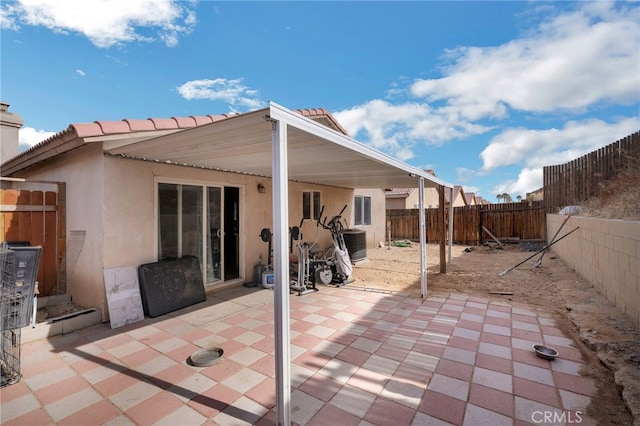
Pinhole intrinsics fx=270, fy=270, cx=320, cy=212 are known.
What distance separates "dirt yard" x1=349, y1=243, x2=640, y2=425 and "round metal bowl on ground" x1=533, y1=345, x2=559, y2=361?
0.29m

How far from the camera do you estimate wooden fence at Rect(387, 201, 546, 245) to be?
42.1ft

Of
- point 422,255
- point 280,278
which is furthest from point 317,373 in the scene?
point 422,255

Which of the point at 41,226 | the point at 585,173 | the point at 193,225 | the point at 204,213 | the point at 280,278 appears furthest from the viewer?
the point at 585,173

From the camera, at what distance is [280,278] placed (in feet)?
6.70

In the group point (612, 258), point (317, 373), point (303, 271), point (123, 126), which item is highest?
point (123, 126)

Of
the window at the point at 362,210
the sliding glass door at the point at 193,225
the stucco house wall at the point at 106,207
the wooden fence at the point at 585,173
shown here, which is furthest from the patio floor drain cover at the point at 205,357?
the wooden fence at the point at 585,173

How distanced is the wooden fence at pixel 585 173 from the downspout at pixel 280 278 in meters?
9.90

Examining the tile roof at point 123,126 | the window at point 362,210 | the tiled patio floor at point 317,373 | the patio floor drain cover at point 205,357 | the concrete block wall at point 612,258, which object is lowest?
the tiled patio floor at point 317,373

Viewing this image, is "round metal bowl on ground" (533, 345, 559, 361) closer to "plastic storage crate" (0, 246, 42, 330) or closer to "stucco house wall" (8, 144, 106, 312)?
"plastic storage crate" (0, 246, 42, 330)

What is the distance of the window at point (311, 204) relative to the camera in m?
8.94

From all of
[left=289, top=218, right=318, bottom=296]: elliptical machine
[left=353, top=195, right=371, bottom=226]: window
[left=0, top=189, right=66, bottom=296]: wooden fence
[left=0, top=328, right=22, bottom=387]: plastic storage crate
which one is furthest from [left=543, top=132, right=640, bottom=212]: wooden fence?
[left=0, top=189, right=66, bottom=296]: wooden fence

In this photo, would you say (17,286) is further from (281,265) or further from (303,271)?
(303,271)

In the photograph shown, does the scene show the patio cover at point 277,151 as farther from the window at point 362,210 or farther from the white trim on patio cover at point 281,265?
the window at point 362,210

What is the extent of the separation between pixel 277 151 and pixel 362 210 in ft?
34.9
